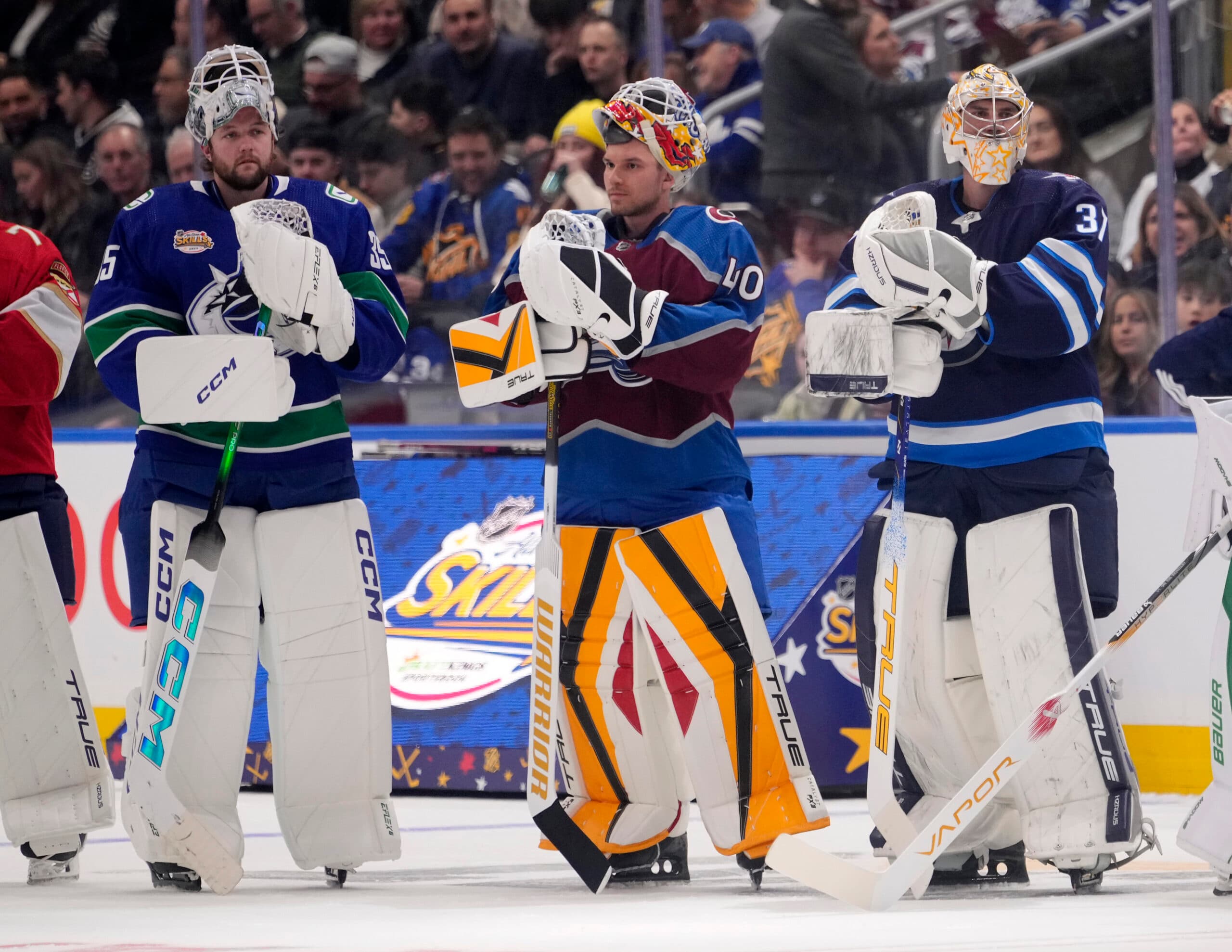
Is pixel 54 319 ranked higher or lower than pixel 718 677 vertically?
higher

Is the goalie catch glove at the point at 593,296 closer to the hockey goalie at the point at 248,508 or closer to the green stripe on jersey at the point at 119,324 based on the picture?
the hockey goalie at the point at 248,508

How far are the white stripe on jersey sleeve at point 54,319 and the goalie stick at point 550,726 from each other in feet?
3.21

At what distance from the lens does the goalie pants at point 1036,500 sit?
3029mm

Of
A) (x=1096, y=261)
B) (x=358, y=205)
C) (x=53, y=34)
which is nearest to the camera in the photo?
(x=1096, y=261)

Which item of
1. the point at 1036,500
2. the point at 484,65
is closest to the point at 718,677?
the point at 1036,500

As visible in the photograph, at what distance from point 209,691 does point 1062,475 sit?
1459 millimetres

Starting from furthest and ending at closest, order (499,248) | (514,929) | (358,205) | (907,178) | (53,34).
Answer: (53,34) → (499,248) → (907,178) → (358,205) → (514,929)

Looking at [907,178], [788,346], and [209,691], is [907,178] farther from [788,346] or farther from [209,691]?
[209,691]

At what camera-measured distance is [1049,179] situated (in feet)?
10.1

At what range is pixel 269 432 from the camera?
3.16m

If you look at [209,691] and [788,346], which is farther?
[788,346]

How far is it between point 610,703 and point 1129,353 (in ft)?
7.06

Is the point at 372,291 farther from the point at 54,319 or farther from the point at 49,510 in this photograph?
the point at 49,510

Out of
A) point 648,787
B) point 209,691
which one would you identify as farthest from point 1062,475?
point 209,691
